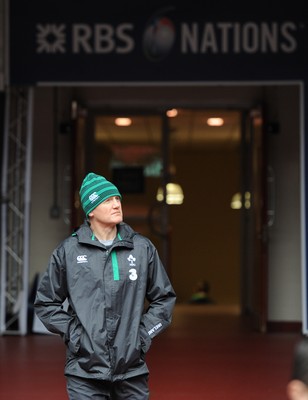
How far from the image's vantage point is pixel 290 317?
11.7m

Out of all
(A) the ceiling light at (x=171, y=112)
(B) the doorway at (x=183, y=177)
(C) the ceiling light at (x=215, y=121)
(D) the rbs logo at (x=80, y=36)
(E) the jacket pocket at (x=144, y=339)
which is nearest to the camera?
(E) the jacket pocket at (x=144, y=339)

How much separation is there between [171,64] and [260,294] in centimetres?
284

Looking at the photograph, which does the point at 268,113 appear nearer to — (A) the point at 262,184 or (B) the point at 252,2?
(A) the point at 262,184

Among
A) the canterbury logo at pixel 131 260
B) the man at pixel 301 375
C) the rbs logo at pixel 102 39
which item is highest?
the rbs logo at pixel 102 39

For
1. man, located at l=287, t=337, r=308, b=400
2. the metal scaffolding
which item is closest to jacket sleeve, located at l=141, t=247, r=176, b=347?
man, located at l=287, t=337, r=308, b=400

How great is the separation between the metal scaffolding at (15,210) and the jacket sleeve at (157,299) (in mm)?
5821

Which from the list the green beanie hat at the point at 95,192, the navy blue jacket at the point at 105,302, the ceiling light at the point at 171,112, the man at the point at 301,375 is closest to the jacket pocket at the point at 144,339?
the navy blue jacket at the point at 105,302

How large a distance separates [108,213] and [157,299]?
470 millimetres

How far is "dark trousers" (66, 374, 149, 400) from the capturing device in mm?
4609

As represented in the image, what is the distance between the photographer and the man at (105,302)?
457cm

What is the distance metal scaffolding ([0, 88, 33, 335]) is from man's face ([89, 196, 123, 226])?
576cm

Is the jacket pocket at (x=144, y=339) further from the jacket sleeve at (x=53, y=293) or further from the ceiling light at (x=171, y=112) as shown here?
the ceiling light at (x=171, y=112)

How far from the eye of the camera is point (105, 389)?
4656 millimetres

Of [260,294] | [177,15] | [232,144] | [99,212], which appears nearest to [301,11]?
[177,15]
